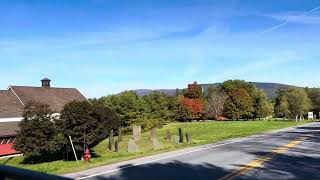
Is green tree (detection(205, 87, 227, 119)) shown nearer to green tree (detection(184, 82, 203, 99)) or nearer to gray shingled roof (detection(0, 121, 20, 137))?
green tree (detection(184, 82, 203, 99))

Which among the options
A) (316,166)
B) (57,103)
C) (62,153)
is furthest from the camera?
(57,103)

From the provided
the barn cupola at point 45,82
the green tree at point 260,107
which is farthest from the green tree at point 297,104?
the barn cupola at point 45,82

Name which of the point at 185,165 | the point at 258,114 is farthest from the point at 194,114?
the point at 185,165

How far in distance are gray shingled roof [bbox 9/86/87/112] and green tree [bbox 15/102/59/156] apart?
95.5 feet

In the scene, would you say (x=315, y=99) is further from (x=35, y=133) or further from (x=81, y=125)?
(x=35, y=133)

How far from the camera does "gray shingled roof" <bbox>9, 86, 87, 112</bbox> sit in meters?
63.1

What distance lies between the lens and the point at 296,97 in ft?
441

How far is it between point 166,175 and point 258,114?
11160 centimetres

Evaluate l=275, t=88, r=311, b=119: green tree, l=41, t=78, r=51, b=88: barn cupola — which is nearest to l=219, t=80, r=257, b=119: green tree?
l=275, t=88, r=311, b=119: green tree

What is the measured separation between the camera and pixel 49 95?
6644 cm

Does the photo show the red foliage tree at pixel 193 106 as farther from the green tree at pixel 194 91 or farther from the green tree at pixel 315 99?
the green tree at pixel 315 99

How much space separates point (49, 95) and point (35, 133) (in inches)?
1399

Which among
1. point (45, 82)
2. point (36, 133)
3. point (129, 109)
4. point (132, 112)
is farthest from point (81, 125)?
point (129, 109)

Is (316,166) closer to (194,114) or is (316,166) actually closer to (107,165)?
(107,165)
